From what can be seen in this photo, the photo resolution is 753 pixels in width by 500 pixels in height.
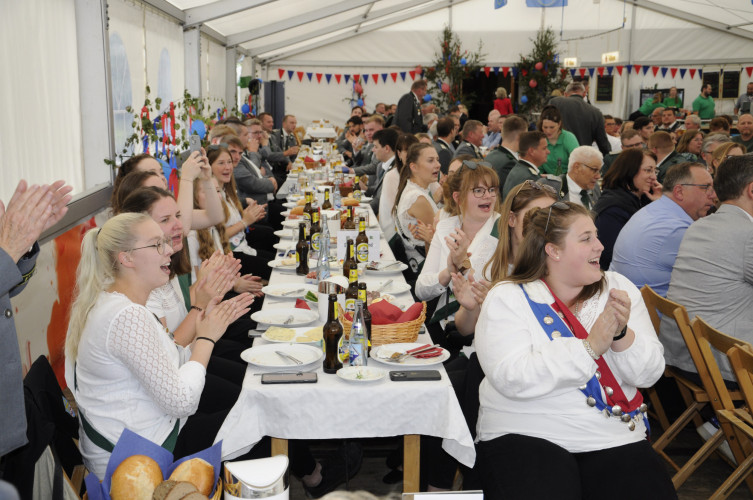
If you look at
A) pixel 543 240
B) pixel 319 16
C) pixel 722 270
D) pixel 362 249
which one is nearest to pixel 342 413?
pixel 543 240

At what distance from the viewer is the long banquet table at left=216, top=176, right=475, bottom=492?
7.12 ft

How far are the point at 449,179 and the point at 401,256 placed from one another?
0.77 metres

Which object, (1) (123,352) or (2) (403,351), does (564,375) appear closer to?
(2) (403,351)

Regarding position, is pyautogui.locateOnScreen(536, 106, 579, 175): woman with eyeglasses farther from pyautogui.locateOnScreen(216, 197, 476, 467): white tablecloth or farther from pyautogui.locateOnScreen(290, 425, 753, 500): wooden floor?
pyautogui.locateOnScreen(216, 197, 476, 467): white tablecloth

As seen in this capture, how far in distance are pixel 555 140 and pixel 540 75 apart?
10.9m

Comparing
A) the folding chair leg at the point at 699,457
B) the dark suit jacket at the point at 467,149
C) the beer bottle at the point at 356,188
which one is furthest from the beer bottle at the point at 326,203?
the folding chair leg at the point at 699,457

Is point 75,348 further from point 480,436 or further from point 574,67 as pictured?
point 574,67

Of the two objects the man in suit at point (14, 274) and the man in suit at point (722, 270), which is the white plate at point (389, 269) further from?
the man in suit at point (14, 274)

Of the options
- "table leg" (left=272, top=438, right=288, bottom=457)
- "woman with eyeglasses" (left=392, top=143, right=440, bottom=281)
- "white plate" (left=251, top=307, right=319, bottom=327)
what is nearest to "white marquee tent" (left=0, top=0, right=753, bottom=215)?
"white plate" (left=251, top=307, right=319, bottom=327)

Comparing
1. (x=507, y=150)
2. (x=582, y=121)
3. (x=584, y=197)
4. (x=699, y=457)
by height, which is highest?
(x=582, y=121)

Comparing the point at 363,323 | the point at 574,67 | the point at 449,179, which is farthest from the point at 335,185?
the point at 574,67

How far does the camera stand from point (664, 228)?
3607 mm

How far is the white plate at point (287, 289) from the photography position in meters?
3.20

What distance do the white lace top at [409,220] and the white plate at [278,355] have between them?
7.19 feet
